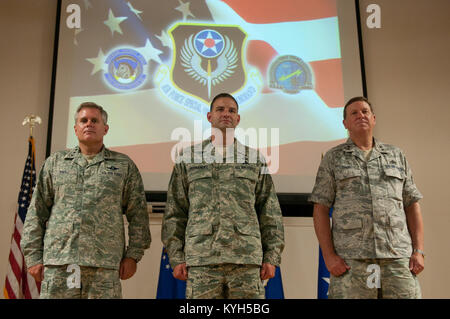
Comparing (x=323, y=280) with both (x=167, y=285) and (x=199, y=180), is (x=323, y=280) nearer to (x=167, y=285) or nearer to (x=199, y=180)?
(x=167, y=285)

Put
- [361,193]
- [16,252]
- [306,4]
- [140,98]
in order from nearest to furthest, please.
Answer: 1. [361,193]
2. [16,252]
3. [140,98]
4. [306,4]

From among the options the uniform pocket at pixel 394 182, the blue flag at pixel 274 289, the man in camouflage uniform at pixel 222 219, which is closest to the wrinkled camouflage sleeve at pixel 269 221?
the man in camouflage uniform at pixel 222 219

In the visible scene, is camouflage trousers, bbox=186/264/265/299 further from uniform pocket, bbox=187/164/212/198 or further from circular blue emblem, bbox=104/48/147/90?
circular blue emblem, bbox=104/48/147/90

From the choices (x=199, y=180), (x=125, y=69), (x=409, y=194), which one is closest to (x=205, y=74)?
(x=125, y=69)

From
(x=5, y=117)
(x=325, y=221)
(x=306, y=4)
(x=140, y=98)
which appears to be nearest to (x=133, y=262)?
(x=325, y=221)

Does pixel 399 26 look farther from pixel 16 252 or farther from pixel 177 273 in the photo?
pixel 16 252

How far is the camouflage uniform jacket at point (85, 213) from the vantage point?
221 cm

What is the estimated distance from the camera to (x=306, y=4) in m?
4.04

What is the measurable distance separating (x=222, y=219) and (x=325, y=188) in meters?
0.61

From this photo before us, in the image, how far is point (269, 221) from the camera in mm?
2342

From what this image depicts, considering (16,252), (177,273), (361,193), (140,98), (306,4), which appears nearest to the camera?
(177,273)

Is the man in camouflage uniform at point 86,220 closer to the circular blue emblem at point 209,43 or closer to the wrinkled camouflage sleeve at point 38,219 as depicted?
the wrinkled camouflage sleeve at point 38,219

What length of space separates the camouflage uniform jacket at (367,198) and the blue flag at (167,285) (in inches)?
49.3

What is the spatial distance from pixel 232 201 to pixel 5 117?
2.50 m
